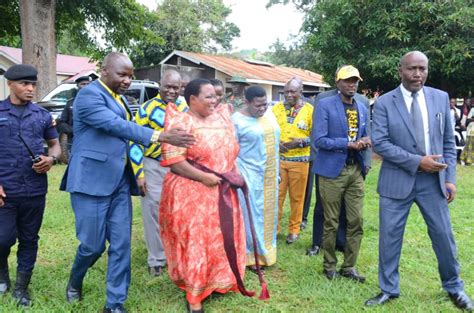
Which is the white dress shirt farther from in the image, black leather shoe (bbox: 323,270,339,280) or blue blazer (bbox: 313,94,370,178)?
black leather shoe (bbox: 323,270,339,280)

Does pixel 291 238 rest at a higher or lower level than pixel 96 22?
lower

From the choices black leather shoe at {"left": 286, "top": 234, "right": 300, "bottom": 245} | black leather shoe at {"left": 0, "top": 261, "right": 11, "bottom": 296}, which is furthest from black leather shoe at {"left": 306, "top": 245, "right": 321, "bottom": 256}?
black leather shoe at {"left": 0, "top": 261, "right": 11, "bottom": 296}

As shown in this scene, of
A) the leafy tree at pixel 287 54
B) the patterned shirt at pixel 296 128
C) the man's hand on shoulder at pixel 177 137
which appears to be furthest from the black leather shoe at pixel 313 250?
the leafy tree at pixel 287 54

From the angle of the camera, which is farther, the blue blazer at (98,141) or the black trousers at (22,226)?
the black trousers at (22,226)

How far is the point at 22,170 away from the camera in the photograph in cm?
361

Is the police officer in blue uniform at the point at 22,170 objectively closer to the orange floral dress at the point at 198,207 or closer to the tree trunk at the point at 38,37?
the orange floral dress at the point at 198,207

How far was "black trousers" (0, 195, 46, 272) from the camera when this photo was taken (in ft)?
11.7

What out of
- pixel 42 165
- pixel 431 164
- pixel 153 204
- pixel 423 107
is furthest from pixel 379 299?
pixel 42 165

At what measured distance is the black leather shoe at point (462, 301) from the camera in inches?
139

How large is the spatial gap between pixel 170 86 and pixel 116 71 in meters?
1.02

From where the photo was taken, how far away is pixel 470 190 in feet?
27.8

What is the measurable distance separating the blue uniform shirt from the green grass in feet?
3.00

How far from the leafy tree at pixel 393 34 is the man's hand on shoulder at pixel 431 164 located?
9063mm

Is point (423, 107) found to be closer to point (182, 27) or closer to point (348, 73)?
point (348, 73)
